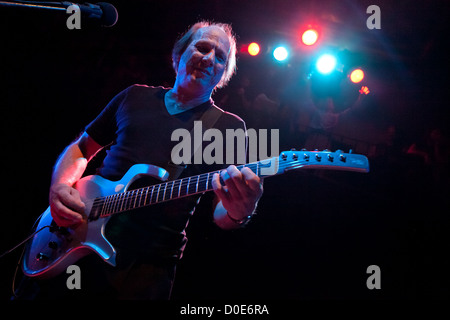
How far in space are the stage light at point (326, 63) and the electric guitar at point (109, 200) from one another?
8.54 feet

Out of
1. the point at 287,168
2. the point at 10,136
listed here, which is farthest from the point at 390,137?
the point at 10,136

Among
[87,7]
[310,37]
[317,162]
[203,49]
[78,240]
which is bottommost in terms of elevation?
[78,240]

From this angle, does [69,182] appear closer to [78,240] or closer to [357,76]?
[78,240]

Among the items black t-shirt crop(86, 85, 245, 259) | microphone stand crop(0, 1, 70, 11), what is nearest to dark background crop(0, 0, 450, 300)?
black t-shirt crop(86, 85, 245, 259)

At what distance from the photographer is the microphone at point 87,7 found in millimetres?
1544

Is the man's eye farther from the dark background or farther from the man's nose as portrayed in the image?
the dark background

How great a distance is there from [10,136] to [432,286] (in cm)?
528

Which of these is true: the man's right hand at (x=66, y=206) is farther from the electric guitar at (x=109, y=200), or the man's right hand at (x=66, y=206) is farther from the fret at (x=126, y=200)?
the fret at (x=126, y=200)

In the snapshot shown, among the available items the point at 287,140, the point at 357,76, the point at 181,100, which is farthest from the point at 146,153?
the point at 357,76

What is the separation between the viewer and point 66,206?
1.72 metres

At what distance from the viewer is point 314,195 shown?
3.49m

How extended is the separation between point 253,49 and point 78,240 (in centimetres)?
330

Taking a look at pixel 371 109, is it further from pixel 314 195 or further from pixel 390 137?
pixel 314 195

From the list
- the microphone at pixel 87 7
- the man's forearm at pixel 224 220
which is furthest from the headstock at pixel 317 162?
the microphone at pixel 87 7
